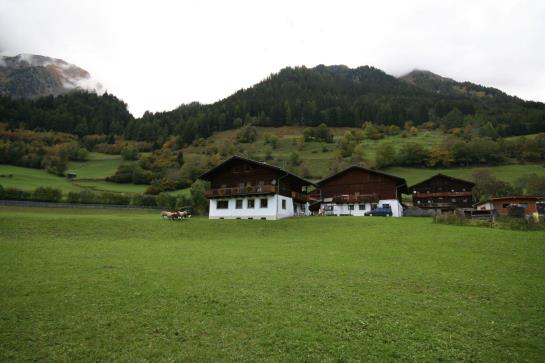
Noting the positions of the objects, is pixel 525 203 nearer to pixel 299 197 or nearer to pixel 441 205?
pixel 441 205

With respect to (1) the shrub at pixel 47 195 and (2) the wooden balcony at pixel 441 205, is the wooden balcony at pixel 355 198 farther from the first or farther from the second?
(1) the shrub at pixel 47 195

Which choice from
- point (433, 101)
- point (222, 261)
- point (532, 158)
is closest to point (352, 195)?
point (222, 261)

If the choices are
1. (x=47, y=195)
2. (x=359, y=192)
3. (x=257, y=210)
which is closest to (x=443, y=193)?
(x=359, y=192)

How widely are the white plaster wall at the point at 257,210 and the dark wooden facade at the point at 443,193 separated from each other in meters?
44.4

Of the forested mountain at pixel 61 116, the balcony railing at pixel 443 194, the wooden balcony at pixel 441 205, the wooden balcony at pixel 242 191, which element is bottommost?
the wooden balcony at pixel 441 205

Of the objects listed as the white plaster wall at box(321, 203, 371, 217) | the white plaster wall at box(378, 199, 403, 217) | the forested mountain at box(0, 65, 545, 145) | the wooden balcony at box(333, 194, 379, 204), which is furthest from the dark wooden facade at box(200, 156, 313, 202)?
the forested mountain at box(0, 65, 545, 145)

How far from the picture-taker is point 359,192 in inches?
2357

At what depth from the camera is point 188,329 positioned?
9844 millimetres

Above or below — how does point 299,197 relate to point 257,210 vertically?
above

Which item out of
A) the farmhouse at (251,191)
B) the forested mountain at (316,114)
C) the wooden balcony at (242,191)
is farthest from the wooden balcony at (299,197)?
the forested mountain at (316,114)

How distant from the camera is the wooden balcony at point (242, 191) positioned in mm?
47594

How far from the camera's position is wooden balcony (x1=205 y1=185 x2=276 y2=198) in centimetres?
4759

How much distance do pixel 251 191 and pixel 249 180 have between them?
11.2 feet

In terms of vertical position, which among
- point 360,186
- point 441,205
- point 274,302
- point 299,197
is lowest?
point 274,302
